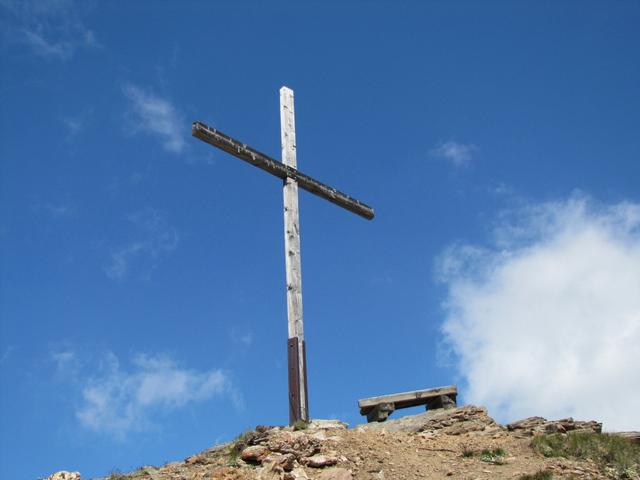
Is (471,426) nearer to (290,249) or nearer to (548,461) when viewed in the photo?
(548,461)

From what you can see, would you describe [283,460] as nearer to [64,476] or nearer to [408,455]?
[408,455]

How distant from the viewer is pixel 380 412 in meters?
15.0

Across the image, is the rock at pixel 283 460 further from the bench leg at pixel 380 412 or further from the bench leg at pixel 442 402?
the bench leg at pixel 442 402

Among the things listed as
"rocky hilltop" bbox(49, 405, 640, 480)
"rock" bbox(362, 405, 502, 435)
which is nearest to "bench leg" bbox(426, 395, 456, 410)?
"rock" bbox(362, 405, 502, 435)

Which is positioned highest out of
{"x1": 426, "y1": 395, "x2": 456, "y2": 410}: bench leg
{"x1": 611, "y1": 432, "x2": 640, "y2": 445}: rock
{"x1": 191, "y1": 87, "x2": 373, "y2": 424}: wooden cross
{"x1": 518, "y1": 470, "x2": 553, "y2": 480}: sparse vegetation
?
{"x1": 191, "y1": 87, "x2": 373, "y2": 424}: wooden cross

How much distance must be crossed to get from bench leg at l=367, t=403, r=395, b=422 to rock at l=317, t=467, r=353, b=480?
391cm

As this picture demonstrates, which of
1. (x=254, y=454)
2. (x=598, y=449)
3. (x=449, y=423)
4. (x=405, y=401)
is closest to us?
(x=254, y=454)

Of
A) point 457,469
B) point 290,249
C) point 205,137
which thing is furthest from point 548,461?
point 205,137

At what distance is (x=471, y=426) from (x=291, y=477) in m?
4.85

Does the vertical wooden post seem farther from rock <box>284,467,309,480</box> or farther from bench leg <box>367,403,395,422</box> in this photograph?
bench leg <box>367,403,395,422</box>

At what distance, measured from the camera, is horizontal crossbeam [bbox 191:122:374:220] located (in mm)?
14297

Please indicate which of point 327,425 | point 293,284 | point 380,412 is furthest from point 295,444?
point 380,412

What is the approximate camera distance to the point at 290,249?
1430cm

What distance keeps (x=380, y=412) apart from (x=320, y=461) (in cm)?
390
